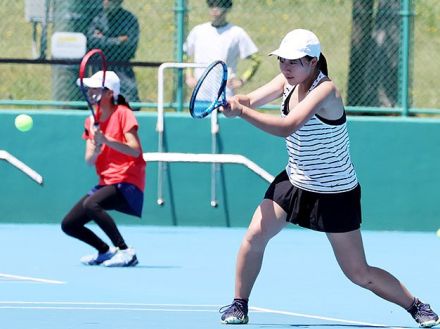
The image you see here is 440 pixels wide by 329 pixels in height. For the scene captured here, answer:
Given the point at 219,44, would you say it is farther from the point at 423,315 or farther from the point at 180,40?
the point at 423,315

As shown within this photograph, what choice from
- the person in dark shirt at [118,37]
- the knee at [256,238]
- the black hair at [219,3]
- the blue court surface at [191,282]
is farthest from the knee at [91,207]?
the black hair at [219,3]

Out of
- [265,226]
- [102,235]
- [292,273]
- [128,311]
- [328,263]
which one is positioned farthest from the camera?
[102,235]

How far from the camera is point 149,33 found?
13992 millimetres

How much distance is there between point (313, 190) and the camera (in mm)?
7453

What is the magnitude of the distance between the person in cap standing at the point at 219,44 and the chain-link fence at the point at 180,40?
3.3 inches

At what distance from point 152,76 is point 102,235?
2.03 metres

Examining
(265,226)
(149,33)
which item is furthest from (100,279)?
(149,33)

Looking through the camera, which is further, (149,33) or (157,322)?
(149,33)

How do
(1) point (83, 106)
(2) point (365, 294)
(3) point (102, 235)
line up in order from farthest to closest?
1. (1) point (83, 106)
2. (3) point (102, 235)
3. (2) point (365, 294)

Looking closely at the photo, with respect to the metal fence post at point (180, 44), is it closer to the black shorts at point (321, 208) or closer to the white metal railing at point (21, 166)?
the white metal railing at point (21, 166)

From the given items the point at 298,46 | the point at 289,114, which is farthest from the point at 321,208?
the point at 298,46

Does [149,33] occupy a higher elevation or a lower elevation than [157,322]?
higher

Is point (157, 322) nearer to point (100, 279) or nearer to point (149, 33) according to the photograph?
point (100, 279)

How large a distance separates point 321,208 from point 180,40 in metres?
6.51
